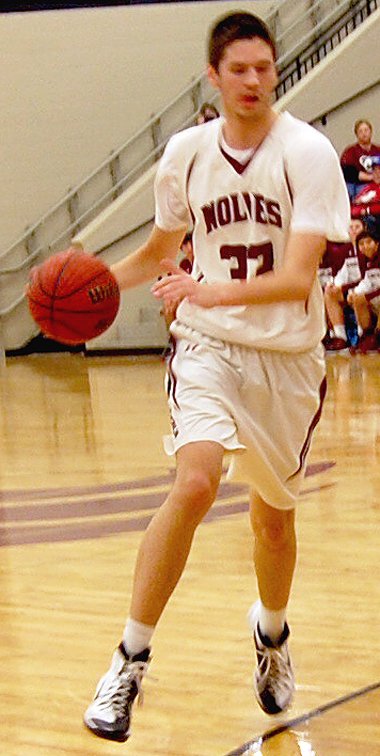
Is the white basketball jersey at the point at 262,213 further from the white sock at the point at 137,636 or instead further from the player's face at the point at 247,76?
the white sock at the point at 137,636

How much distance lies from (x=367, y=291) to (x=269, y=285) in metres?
9.12

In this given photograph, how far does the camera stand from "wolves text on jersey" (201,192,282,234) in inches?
125

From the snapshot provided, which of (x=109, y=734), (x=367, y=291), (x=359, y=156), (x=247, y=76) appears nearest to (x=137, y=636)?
(x=109, y=734)

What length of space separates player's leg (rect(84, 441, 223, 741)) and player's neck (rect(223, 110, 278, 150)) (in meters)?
0.84

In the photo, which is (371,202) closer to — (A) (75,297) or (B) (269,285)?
(A) (75,297)

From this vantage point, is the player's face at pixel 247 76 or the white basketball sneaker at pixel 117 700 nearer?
the white basketball sneaker at pixel 117 700

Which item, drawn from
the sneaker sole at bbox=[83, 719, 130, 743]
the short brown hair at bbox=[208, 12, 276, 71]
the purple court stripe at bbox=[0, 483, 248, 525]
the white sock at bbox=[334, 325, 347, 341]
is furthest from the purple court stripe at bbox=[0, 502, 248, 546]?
the white sock at bbox=[334, 325, 347, 341]

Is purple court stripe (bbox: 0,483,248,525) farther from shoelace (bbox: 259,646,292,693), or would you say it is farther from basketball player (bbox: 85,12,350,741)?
basketball player (bbox: 85,12,350,741)

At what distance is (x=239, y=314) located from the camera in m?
3.21

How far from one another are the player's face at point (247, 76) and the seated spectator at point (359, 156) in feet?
30.1

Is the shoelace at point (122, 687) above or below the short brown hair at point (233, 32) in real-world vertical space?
below

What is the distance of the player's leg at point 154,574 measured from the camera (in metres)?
2.96

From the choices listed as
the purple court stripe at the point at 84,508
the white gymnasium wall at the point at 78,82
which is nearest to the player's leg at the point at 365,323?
the white gymnasium wall at the point at 78,82

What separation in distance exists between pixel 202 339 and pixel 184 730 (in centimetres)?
107
